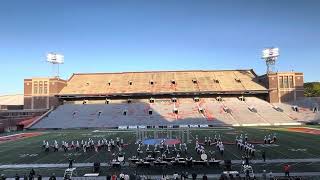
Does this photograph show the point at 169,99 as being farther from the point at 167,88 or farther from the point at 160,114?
the point at 160,114

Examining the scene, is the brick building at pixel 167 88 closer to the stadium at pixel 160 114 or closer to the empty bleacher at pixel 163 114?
the stadium at pixel 160 114

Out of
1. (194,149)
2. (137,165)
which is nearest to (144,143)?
(194,149)

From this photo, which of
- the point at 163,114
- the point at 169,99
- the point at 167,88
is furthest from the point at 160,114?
the point at 167,88

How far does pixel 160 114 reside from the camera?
69.1 m

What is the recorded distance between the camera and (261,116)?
222 feet

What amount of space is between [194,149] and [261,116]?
3781 cm

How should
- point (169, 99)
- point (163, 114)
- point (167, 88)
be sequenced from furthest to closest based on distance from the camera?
point (167, 88) → point (169, 99) → point (163, 114)

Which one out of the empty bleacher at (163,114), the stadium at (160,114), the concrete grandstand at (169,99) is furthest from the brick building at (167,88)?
the empty bleacher at (163,114)

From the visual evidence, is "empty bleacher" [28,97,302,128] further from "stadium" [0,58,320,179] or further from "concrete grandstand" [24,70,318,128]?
"stadium" [0,58,320,179]

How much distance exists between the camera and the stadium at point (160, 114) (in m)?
37.1

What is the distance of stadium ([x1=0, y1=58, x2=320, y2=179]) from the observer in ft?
122

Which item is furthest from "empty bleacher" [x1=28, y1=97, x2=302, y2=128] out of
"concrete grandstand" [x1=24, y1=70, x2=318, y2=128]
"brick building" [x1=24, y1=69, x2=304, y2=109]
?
"brick building" [x1=24, y1=69, x2=304, y2=109]

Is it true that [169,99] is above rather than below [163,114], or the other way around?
above

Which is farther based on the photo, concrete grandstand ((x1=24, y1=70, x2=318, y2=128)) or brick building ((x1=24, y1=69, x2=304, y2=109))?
brick building ((x1=24, y1=69, x2=304, y2=109))
